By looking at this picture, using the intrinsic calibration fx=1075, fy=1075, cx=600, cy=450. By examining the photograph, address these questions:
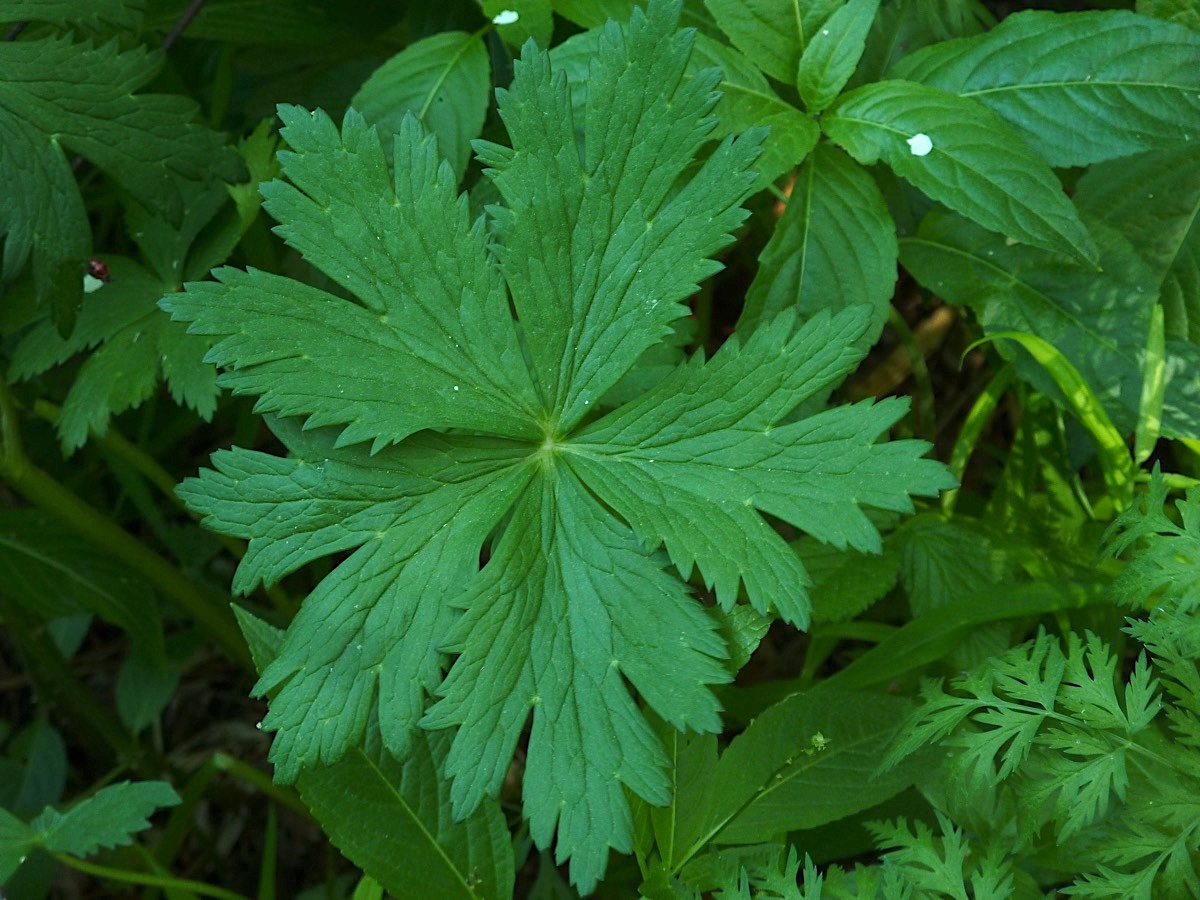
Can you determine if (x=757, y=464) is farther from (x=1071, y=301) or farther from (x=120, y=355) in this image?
(x=120, y=355)

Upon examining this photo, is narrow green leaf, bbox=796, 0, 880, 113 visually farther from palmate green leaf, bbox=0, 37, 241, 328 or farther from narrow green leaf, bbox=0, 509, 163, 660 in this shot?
narrow green leaf, bbox=0, 509, 163, 660

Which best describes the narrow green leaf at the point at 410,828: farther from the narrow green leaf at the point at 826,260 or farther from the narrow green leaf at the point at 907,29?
the narrow green leaf at the point at 907,29

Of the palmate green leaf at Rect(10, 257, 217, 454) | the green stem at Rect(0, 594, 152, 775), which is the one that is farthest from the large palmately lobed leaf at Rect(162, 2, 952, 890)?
the green stem at Rect(0, 594, 152, 775)

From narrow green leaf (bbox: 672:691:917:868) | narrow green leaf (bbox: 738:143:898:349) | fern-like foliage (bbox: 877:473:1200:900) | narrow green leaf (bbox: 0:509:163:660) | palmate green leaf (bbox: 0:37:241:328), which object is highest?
palmate green leaf (bbox: 0:37:241:328)

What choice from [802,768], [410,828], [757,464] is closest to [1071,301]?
[757,464]

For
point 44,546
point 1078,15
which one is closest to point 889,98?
point 1078,15

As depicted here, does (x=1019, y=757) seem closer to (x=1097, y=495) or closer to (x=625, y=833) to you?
(x=625, y=833)

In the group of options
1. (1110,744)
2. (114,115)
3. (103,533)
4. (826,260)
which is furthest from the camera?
(103,533)
